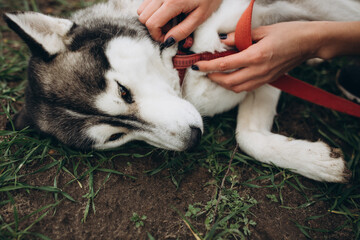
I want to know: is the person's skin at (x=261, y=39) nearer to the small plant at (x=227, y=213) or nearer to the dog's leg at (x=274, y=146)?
the dog's leg at (x=274, y=146)

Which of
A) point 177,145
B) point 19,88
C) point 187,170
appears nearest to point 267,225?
point 187,170

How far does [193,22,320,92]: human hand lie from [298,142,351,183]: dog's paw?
0.77 meters

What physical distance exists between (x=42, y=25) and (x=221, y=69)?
1500mm

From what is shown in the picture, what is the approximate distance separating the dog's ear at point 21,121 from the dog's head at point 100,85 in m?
0.22

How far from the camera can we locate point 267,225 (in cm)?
197

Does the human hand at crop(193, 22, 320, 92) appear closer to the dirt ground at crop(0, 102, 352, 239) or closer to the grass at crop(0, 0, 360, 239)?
the grass at crop(0, 0, 360, 239)

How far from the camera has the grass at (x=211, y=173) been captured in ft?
6.43

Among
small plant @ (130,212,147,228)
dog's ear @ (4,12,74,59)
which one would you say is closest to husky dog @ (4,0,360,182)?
dog's ear @ (4,12,74,59)

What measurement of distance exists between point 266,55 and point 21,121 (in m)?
2.36

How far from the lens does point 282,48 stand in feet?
6.65

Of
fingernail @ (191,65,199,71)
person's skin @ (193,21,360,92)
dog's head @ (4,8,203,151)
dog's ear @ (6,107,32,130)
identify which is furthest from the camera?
dog's ear @ (6,107,32,130)

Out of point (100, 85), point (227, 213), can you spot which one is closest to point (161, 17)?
point (100, 85)

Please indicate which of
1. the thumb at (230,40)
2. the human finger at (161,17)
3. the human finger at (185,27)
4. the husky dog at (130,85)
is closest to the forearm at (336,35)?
the husky dog at (130,85)

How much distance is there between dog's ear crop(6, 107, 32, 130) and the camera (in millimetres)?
2342
